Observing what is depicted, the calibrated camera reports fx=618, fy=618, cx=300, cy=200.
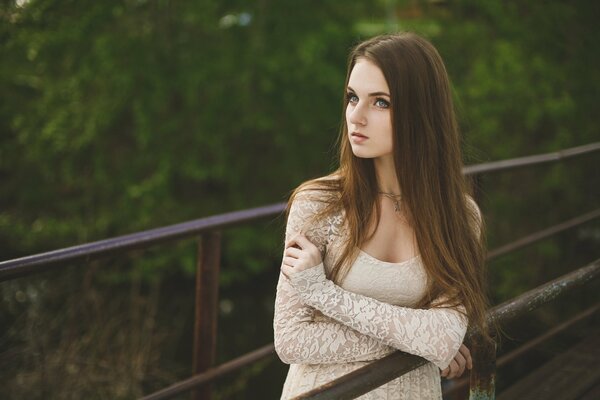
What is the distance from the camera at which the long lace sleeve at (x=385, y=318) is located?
5.12 ft

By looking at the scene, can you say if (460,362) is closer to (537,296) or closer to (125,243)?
(537,296)

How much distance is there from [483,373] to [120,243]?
133 cm

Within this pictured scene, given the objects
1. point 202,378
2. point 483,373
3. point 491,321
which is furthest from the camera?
point 202,378

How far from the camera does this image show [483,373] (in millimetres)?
1612

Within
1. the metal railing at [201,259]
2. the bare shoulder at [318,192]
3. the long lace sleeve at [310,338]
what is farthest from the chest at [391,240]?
the metal railing at [201,259]

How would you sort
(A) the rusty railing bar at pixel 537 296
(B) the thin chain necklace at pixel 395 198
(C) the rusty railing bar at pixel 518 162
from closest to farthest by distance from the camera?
1. (A) the rusty railing bar at pixel 537 296
2. (B) the thin chain necklace at pixel 395 198
3. (C) the rusty railing bar at pixel 518 162

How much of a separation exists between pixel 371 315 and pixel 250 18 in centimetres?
886

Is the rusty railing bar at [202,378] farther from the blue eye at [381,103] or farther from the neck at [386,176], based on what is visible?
the blue eye at [381,103]

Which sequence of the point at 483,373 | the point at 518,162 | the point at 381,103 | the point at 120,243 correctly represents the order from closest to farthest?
the point at 483,373 < the point at 381,103 < the point at 120,243 < the point at 518,162

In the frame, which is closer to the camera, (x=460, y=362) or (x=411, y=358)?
(x=411, y=358)

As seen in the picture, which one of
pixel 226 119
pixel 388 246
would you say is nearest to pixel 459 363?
pixel 388 246

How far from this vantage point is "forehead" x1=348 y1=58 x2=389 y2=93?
1.70 m

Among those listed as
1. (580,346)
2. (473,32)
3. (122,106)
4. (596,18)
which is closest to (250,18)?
(122,106)

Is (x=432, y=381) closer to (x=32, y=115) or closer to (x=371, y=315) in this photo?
(x=371, y=315)
